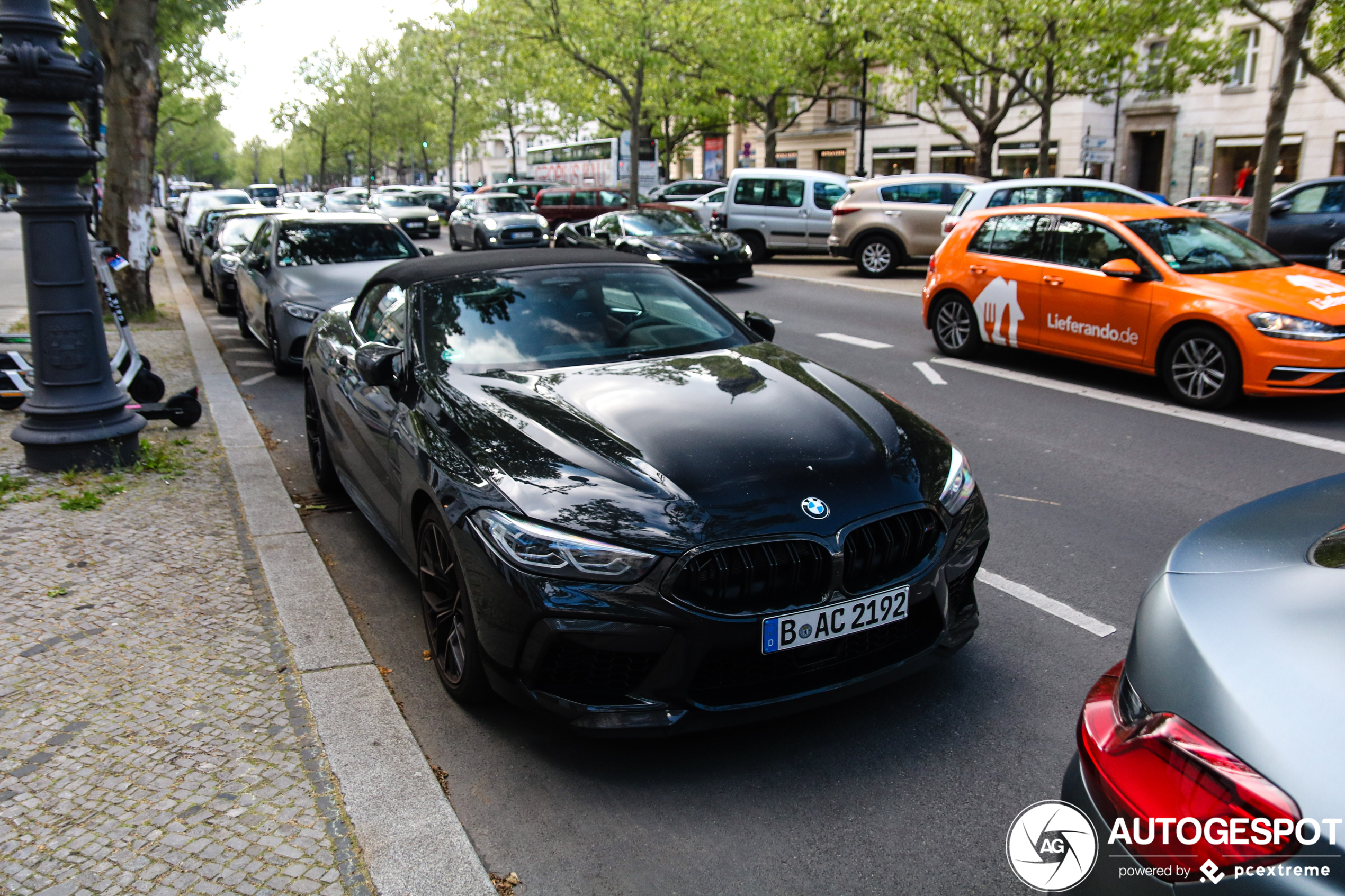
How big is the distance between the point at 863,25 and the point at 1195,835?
96.6 ft

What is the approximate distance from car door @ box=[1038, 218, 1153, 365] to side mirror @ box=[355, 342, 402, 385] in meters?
6.71

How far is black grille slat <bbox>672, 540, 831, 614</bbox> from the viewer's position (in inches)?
122

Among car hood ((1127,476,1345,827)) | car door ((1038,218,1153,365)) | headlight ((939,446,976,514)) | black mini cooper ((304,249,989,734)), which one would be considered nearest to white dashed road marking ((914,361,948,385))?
car door ((1038,218,1153,365))

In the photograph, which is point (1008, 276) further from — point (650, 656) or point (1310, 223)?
point (1310, 223)

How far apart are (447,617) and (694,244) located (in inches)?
575

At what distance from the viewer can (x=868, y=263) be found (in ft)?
63.7

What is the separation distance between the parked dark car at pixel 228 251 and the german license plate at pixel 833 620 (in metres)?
12.3

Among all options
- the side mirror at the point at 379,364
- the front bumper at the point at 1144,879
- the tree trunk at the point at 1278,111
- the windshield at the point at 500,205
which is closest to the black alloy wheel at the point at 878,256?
the tree trunk at the point at 1278,111

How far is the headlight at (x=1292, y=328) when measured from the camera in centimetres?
775

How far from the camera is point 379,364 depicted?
4.44 meters

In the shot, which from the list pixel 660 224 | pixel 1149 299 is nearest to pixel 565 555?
pixel 1149 299

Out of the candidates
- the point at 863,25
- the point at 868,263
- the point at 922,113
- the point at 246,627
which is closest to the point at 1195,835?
the point at 246,627

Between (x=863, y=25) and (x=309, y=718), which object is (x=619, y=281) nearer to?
(x=309, y=718)

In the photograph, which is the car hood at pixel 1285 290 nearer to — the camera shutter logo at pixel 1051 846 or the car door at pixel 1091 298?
the car door at pixel 1091 298
